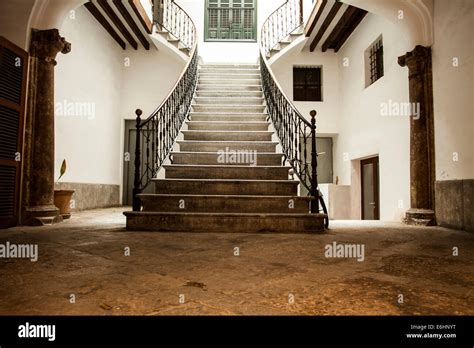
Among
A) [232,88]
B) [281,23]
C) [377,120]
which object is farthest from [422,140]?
[281,23]

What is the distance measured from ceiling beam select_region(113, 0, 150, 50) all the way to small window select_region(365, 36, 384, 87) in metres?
5.79

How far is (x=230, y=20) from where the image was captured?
10.9 metres

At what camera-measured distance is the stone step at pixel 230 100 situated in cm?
710

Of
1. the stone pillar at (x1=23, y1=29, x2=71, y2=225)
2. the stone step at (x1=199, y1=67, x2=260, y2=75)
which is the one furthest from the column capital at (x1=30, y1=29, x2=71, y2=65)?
the stone step at (x1=199, y1=67, x2=260, y2=75)

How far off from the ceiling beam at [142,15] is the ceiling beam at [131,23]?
0.70 feet

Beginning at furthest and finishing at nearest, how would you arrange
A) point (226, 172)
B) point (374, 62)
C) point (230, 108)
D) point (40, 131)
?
1. point (374, 62)
2. point (230, 108)
3. point (226, 172)
4. point (40, 131)

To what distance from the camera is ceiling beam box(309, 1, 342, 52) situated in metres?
7.23

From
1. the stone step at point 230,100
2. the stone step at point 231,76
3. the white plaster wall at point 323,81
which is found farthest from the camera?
the white plaster wall at point 323,81

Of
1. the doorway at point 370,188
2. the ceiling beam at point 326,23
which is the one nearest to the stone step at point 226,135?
the doorway at point 370,188

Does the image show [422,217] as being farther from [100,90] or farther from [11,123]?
[100,90]

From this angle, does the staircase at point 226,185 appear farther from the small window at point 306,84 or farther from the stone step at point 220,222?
the small window at point 306,84

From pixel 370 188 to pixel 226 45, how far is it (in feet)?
21.4

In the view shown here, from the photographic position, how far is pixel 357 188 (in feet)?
27.4

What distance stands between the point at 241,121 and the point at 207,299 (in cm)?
488
